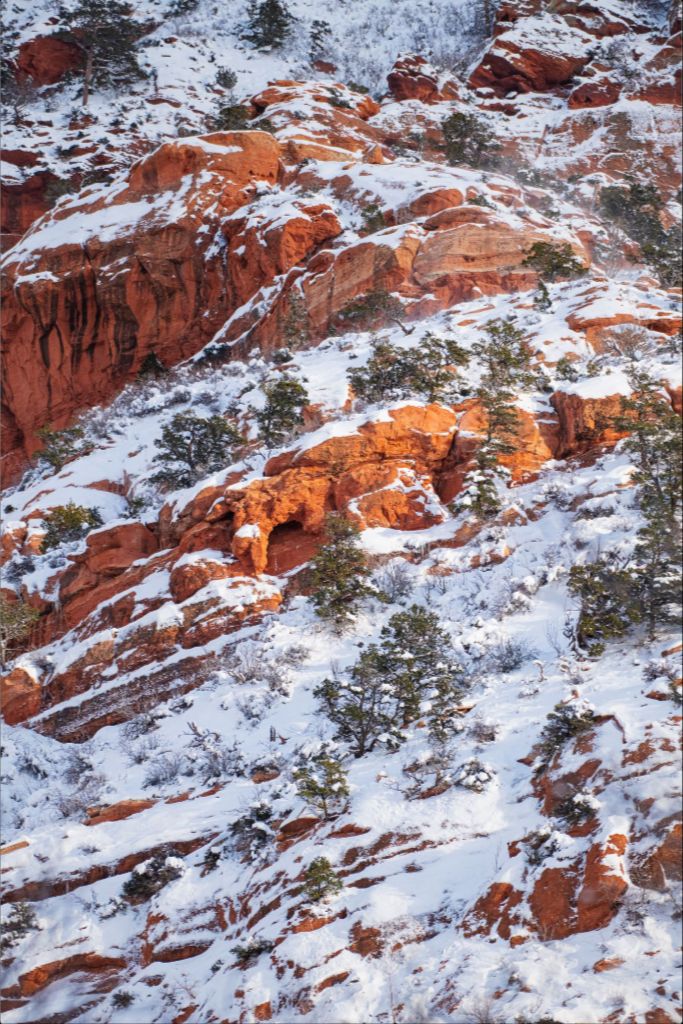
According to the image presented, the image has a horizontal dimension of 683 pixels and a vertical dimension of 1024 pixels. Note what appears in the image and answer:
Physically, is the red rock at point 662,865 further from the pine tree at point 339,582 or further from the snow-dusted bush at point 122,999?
the pine tree at point 339,582

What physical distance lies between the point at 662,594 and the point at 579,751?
2.79m

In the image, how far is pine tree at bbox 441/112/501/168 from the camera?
132 ft

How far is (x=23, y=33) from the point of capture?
56.8 metres

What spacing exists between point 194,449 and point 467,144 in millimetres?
29449

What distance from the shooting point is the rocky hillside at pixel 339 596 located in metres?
7.54

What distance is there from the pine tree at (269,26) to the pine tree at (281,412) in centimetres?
4968

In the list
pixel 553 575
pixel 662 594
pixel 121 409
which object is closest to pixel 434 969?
pixel 662 594

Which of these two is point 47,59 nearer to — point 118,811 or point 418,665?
point 418,665

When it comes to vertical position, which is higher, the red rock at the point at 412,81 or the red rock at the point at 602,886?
the red rock at the point at 412,81

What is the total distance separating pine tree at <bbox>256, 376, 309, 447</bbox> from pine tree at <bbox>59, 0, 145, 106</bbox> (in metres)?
42.8

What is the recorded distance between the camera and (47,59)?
55.2 m

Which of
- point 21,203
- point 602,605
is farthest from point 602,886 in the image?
point 21,203

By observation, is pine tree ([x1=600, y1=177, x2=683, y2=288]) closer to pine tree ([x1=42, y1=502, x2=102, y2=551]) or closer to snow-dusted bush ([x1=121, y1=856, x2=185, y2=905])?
pine tree ([x1=42, y1=502, x2=102, y2=551])

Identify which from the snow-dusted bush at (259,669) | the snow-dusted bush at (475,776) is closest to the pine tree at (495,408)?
the snow-dusted bush at (259,669)
